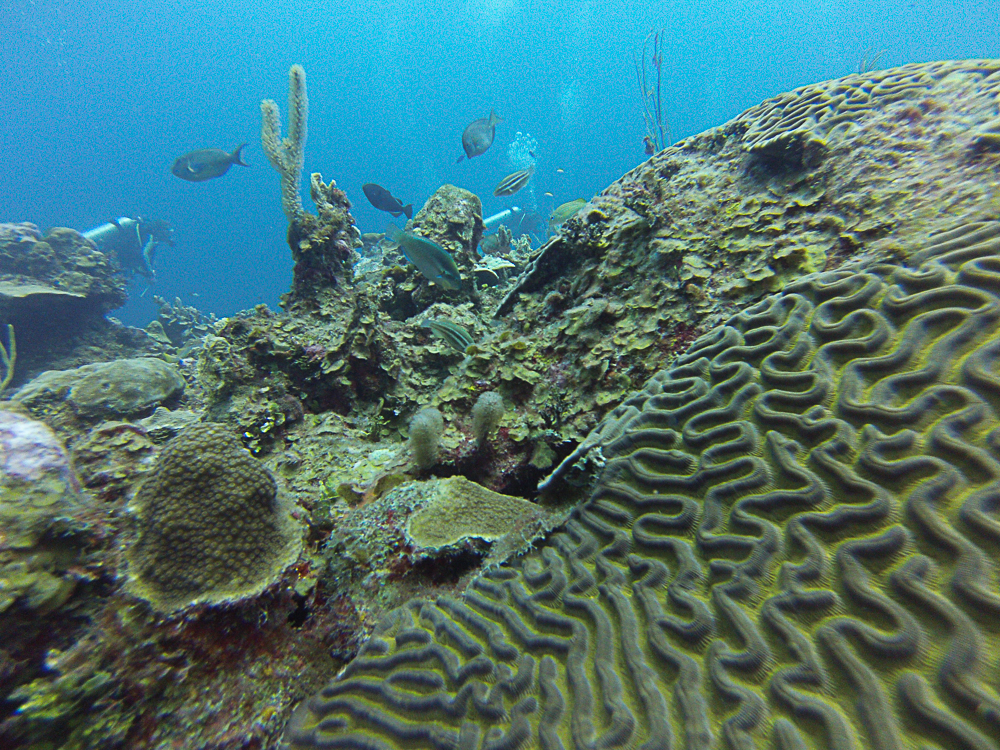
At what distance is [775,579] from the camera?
160 cm

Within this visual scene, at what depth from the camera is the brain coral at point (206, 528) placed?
1.95m

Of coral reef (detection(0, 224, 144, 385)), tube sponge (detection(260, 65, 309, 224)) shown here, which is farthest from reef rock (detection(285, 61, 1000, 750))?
coral reef (detection(0, 224, 144, 385))

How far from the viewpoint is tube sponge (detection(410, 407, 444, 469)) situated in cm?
318

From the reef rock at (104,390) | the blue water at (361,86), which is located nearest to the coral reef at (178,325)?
the reef rock at (104,390)

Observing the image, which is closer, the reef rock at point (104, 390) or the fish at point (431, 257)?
the fish at point (431, 257)

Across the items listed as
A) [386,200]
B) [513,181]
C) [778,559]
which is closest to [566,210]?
[513,181]

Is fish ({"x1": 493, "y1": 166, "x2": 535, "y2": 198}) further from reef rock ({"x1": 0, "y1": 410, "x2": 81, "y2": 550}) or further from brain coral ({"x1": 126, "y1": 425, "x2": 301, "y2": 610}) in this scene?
reef rock ({"x1": 0, "y1": 410, "x2": 81, "y2": 550})

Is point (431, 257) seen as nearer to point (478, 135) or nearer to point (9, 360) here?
point (478, 135)

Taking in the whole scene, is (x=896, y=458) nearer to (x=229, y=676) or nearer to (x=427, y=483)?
(x=427, y=483)

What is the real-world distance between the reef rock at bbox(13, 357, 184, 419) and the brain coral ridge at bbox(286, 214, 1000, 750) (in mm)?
5473

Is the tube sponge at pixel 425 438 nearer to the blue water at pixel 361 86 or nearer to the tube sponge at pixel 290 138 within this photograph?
the tube sponge at pixel 290 138

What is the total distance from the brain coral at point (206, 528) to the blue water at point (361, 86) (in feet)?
258

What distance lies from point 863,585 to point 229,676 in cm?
285

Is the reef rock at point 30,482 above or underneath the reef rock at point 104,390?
underneath
